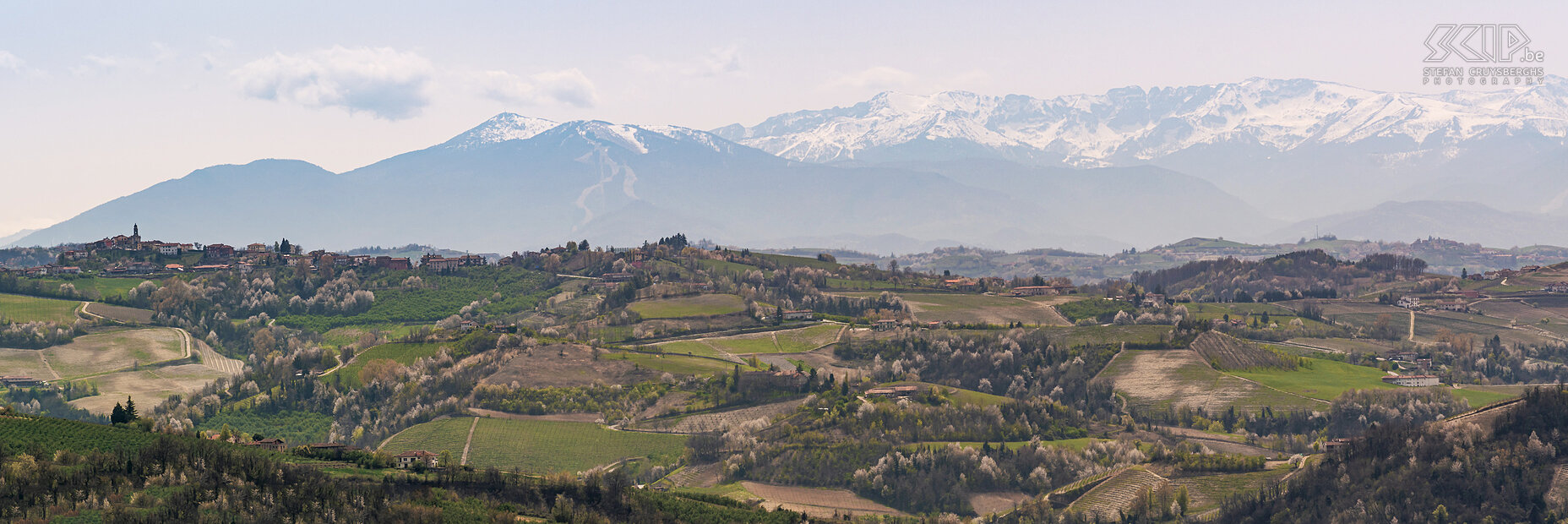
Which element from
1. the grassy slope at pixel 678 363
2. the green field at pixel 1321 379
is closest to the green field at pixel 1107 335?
the green field at pixel 1321 379

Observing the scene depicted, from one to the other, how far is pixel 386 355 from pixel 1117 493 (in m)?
101

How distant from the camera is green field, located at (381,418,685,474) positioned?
13475 cm

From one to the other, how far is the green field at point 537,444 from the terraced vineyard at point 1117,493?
42.1 metres

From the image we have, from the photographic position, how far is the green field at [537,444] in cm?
13475

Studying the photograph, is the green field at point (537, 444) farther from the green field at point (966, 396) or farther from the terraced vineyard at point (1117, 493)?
the terraced vineyard at point (1117, 493)

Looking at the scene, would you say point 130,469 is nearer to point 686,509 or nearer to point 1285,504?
point 686,509

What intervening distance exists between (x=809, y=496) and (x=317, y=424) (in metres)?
63.9

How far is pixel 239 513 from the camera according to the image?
8231cm

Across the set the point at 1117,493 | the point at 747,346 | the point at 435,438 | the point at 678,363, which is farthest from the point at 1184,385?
the point at 435,438

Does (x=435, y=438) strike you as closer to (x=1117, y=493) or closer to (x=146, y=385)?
(x=146, y=385)

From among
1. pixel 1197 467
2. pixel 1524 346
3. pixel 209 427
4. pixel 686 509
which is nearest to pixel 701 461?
pixel 686 509

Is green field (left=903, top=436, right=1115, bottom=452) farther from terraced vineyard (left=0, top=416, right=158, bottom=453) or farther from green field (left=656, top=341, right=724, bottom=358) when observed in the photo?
terraced vineyard (left=0, top=416, right=158, bottom=453)

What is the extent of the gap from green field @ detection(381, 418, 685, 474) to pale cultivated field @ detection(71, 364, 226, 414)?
1469 inches

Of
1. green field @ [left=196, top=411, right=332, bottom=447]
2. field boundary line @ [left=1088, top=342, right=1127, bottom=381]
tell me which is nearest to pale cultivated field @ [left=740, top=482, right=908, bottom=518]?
field boundary line @ [left=1088, top=342, right=1127, bottom=381]
